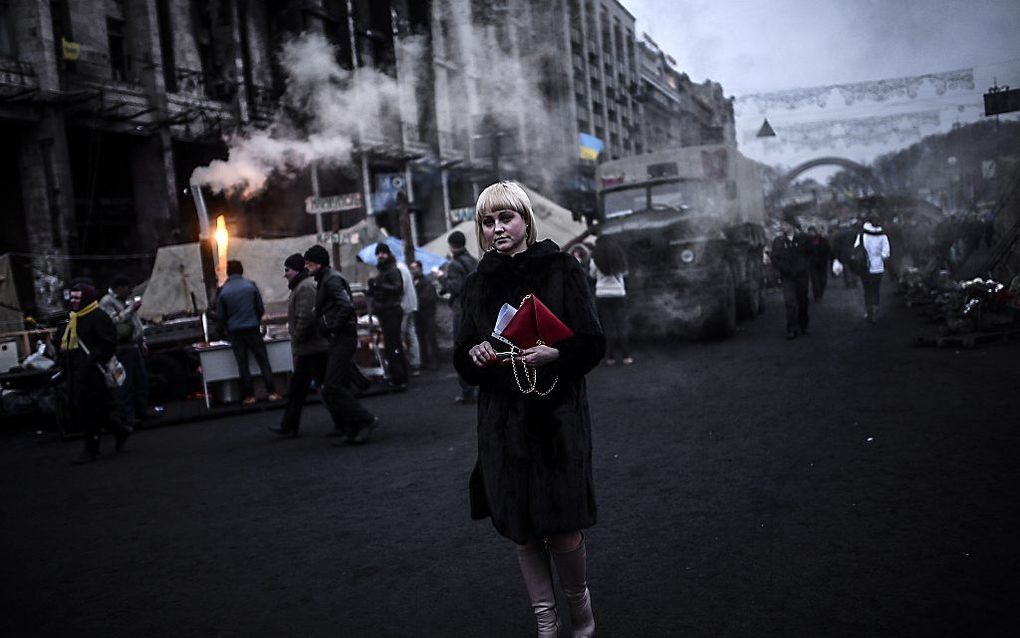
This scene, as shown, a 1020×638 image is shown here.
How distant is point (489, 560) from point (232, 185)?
2103 cm

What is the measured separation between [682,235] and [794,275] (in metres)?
1.81

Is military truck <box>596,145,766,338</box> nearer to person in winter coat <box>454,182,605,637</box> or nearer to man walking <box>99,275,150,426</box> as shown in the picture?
man walking <box>99,275,150,426</box>

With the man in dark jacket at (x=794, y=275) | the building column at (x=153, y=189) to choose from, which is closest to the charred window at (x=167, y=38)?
the building column at (x=153, y=189)

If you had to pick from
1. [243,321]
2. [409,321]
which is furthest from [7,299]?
[409,321]

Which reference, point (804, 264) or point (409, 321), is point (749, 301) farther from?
point (409, 321)

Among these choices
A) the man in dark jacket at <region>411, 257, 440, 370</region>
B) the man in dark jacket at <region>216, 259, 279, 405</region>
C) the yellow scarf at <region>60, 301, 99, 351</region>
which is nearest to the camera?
the yellow scarf at <region>60, 301, 99, 351</region>

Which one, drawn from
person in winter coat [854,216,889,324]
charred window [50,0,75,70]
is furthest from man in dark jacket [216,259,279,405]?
charred window [50,0,75,70]

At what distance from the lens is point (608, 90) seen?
77.5 ft

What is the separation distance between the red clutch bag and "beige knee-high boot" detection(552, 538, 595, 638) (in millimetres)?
747

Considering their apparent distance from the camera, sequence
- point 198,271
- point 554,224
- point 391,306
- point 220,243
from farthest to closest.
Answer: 1. point 198,271
2. point 554,224
3. point 220,243
4. point 391,306

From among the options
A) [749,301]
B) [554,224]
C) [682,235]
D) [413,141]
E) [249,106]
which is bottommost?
[749,301]

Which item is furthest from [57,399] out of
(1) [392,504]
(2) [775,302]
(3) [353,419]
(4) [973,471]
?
(2) [775,302]

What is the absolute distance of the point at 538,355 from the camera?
2.79 meters

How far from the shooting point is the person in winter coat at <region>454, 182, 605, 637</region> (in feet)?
9.45
